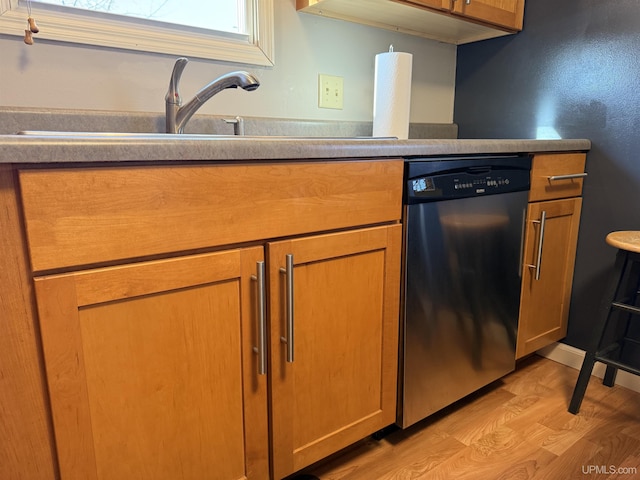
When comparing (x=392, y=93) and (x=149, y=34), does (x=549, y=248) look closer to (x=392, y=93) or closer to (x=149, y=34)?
(x=392, y=93)

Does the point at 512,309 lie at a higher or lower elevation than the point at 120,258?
lower

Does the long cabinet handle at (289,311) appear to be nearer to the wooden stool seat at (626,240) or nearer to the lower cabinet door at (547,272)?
the lower cabinet door at (547,272)

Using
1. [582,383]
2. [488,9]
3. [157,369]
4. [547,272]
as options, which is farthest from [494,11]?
[157,369]

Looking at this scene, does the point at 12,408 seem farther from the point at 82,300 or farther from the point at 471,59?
the point at 471,59

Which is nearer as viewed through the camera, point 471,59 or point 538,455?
point 538,455

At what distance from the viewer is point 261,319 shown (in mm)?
928

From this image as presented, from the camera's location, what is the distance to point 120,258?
0.75 m

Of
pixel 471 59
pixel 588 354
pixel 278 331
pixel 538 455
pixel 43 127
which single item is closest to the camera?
pixel 278 331

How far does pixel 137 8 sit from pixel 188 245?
89 cm

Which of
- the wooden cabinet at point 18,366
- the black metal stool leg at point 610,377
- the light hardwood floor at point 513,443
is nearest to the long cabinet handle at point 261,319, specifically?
the wooden cabinet at point 18,366

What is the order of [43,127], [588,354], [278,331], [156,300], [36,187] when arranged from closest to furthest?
[36,187]
[156,300]
[278,331]
[43,127]
[588,354]

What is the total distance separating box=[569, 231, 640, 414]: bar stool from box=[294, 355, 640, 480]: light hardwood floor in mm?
102

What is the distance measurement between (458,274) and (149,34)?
113 cm

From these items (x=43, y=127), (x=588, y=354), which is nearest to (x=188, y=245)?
(x=43, y=127)
